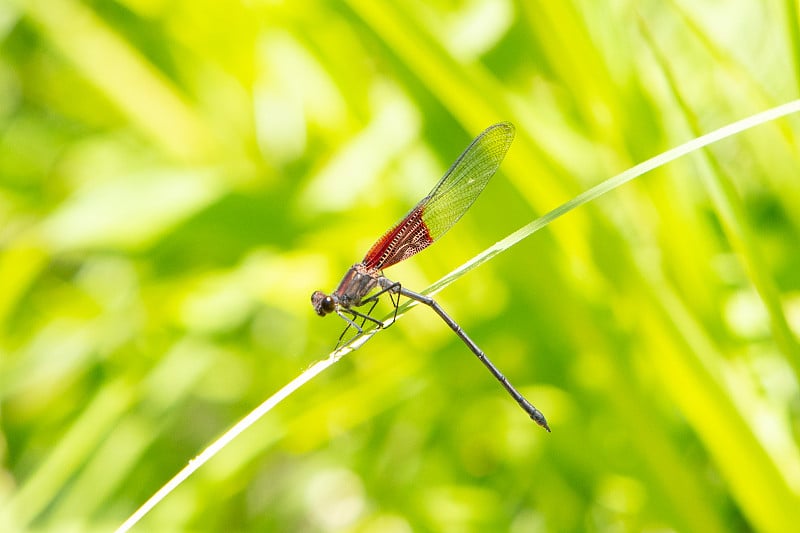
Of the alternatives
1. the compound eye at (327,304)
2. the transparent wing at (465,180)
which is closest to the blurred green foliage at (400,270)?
the transparent wing at (465,180)

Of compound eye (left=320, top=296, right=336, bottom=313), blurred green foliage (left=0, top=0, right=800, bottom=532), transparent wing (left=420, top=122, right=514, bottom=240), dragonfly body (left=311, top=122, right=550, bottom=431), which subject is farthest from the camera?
compound eye (left=320, top=296, right=336, bottom=313)

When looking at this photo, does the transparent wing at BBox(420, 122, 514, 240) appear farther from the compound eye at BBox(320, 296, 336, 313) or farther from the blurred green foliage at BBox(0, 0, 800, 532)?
the compound eye at BBox(320, 296, 336, 313)

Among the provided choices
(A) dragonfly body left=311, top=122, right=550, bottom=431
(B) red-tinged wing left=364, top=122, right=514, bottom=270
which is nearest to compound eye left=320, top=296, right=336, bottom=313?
(A) dragonfly body left=311, top=122, right=550, bottom=431

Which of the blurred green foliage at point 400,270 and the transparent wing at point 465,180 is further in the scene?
the transparent wing at point 465,180

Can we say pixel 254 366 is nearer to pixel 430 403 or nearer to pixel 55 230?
pixel 430 403

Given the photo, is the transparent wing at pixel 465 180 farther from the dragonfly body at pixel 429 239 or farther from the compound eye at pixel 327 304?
the compound eye at pixel 327 304

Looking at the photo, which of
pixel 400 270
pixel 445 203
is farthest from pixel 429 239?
pixel 400 270
